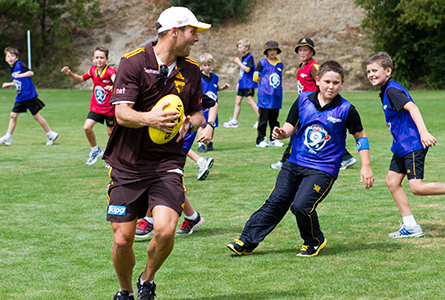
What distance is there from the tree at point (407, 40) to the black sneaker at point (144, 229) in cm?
2902

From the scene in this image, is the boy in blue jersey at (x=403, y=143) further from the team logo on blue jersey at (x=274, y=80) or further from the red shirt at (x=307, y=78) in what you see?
the team logo on blue jersey at (x=274, y=80)

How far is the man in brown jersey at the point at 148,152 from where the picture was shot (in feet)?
11.9

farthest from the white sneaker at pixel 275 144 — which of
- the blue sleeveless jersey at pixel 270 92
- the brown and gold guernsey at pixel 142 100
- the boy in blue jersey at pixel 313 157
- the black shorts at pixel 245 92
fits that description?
the brown and gold guernsey at pixel 142 100

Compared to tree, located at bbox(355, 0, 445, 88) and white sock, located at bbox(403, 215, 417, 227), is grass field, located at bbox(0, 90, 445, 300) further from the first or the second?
tree, located at bbox(355, 0, 445, 88)

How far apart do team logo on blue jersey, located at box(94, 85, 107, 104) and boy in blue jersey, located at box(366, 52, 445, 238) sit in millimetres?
5385

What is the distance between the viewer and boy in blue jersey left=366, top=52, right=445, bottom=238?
211 inches

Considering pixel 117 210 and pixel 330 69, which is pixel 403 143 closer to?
pixel 330 69

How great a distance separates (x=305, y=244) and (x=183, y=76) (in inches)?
79.9

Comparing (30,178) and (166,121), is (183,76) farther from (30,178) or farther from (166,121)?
(30,178)

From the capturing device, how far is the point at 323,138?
198 inches

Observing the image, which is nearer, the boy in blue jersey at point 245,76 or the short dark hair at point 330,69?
the short dark hair at point 330,69

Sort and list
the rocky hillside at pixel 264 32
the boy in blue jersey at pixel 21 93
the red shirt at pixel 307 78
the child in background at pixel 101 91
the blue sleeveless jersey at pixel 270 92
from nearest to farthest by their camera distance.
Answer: the child in background at pixel 101 91 → the red shirt at pixel 307 78 → the blue sleeveless jersey at pixel 270 92 → the boy in blue jersey at pixel 21 93 → the rocky hillside at pixel 264 32

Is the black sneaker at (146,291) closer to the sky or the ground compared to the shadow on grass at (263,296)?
closer to the sky

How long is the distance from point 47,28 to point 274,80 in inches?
1243
